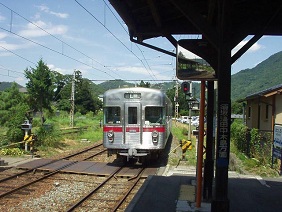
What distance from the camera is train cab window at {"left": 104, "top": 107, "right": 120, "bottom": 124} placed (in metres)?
13.4

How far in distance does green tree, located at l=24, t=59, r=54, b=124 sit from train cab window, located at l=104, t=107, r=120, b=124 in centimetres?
2475

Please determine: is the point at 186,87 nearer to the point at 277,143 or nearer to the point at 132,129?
the point at 277,143

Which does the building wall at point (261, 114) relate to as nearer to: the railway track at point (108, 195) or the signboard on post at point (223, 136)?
the railway track at point (108, 195)

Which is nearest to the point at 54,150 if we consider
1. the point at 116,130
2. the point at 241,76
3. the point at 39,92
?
the point at 116,130

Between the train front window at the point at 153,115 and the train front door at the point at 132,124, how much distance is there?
31cm

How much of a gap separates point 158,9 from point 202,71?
135cm

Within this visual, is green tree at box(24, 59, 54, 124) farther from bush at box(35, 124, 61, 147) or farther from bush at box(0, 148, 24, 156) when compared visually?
bush at box(0, 148, 24, 156)

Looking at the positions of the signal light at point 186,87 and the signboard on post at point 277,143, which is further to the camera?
the signboard on post at point 277,143

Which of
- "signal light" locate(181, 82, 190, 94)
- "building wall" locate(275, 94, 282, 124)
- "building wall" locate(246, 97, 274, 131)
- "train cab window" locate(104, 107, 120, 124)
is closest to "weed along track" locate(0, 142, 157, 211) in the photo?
"train cab window" locate(104, 107, 120, 124)

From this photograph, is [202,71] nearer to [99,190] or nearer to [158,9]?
[158,9]

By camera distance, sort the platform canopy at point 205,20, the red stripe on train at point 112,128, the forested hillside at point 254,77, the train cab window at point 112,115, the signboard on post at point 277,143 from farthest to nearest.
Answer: the forested hillside at point 254,77
the train cab window at point 112,115
the red stripe on train at point 112,128
the signboard on post at point 277,143
the platform canopy at point 205,20

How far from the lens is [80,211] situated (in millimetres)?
7652

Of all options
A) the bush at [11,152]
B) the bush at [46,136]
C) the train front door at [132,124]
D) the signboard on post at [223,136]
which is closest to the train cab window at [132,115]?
the train front door at [132,124]

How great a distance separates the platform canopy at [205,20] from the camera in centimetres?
460
